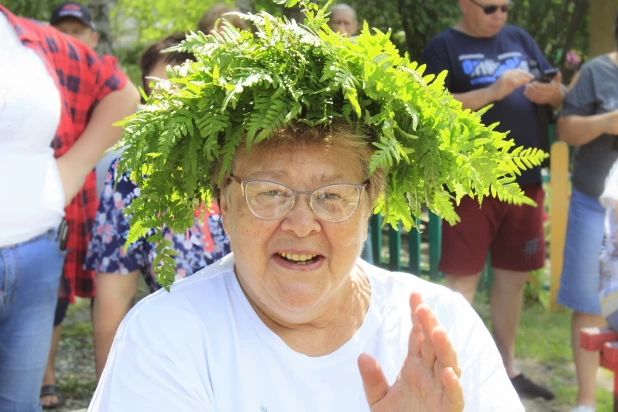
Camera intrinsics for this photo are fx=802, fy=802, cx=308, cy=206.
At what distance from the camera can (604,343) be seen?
377cm

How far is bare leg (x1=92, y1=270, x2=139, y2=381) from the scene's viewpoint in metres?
3.44

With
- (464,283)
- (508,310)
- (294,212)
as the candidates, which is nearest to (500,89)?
(464,283)

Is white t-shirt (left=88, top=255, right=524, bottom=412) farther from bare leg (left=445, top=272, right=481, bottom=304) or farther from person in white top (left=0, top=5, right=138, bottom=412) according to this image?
bare leg (left=445, top=272, right=481, bottom=304)

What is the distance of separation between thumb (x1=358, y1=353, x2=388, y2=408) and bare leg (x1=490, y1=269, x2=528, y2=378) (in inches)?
130

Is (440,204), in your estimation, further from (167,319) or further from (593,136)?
(593,136)

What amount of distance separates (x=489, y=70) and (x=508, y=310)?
1.50 m

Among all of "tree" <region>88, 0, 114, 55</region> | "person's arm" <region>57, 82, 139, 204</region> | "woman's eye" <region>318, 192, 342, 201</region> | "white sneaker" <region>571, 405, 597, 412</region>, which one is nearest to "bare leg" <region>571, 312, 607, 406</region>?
"white sneaker" <region>571, 405, 597, 412</region>

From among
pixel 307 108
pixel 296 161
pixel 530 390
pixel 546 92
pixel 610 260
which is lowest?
pixel 530 390

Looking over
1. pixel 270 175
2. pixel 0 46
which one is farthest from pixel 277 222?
pixel 0 46

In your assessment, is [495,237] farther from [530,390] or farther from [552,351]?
[552,351]

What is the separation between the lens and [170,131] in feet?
6.59

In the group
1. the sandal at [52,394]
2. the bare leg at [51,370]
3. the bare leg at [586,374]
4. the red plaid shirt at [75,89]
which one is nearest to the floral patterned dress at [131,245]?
the red plaid shirt at [75,89]

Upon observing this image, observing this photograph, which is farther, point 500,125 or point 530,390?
point 530,390

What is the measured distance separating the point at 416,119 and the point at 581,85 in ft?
10.0
